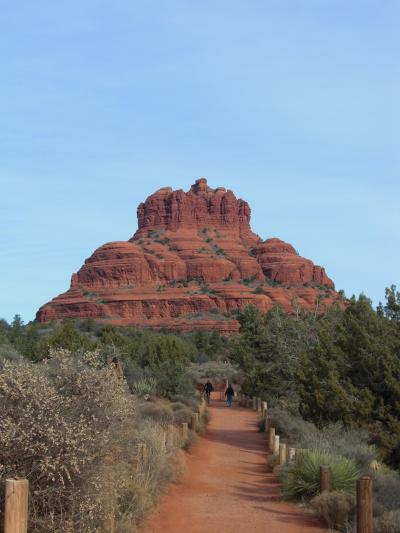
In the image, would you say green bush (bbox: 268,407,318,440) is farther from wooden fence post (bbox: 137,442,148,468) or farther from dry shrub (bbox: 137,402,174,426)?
wooden fence post (bbox: 137,442,148,468)

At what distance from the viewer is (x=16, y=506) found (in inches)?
285

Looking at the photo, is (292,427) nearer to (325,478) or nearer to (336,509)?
(325,478)

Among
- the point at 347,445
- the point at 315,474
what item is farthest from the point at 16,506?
the point at 347,445

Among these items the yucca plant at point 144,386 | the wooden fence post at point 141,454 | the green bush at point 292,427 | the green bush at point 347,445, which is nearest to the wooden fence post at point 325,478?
the green bush at point 347,445

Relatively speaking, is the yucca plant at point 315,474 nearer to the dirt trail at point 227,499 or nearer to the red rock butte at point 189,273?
the dirt trail at point 227,499

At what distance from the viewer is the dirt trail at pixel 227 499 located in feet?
40.1

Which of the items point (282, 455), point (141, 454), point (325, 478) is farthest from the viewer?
point (282, 455)

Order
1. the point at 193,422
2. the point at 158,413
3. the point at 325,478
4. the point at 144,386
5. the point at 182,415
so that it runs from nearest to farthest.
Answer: the point at 325,478 → the point at 158,413 → the point at 193,422 → the point at 182,415 → the point at 144,386

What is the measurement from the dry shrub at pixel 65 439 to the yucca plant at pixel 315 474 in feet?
15.7

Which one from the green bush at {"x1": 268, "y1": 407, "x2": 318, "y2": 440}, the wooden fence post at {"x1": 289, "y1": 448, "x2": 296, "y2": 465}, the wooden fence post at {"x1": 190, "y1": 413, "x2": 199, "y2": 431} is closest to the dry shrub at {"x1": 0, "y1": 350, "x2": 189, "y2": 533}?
the wooden fence post at {"x1": 289, "y1": 448, "x2": 296, "y2": 465}

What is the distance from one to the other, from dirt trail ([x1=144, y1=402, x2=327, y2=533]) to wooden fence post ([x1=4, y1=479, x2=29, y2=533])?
4.75 metres

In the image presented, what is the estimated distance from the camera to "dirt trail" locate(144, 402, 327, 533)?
12.2 metres

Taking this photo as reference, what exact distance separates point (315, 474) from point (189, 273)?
127698 millimetres

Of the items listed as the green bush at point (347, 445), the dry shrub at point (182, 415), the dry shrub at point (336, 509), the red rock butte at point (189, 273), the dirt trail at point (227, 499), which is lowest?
the dirt trail at point (227, 499)
